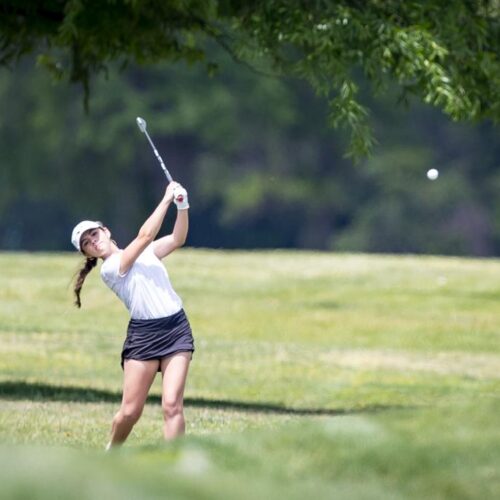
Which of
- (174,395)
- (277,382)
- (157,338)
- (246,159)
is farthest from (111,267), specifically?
(246,159)

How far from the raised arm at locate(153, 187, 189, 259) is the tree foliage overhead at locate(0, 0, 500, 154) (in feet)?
13.2

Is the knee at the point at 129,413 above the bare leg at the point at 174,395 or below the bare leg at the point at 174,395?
below

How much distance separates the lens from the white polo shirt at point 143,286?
31.8 feet

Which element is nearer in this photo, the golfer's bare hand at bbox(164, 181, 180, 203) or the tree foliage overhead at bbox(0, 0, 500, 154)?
the golfer's bare hand at bbox(164, 181, 180, 203)

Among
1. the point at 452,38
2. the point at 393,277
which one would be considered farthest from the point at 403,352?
the point at 452,38

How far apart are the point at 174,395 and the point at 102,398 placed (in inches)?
262

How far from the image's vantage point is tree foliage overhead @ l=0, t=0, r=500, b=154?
13992mm

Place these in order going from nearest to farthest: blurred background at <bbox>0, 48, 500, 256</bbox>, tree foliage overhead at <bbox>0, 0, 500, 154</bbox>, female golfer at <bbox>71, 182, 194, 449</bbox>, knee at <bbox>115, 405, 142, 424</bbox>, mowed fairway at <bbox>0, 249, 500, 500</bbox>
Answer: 1. mowed fairway at <bbox>0, 249, 500, 500</bbox>
2. female golfer at <bbox>71, 182, 194, 449</bbox>
3. knee at <bbox>115, 405, 142, 424</bbox>
4. tree foliage overhead at <bbox>0, 0, 500, 154</bbox>
5. blurred background at <bbox>0, 48, 500, 256</bbox>

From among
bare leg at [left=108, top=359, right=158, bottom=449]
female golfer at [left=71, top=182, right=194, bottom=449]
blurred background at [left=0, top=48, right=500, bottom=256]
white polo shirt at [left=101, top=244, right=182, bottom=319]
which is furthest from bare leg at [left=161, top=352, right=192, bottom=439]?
blurred background at [left=0, top=48, right=500, bottom=256]

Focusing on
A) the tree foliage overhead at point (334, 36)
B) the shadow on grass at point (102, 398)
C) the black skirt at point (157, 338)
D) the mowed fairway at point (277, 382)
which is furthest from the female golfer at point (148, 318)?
the shadow on grass at point (102, 398)

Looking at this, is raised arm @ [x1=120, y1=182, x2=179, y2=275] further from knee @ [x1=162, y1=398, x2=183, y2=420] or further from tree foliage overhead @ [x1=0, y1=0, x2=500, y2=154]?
tree foliage overhead @ [x1=0, y1=0, x2=500, y2=154]

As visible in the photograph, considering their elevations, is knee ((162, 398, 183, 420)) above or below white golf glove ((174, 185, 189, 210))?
below

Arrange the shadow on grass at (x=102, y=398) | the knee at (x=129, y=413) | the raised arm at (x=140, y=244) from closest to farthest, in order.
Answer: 1. the raised arm at (x=140, y=244)
2. the knee at (x=129, y=413)
3. the shadow on grass at (x=102, y=398)

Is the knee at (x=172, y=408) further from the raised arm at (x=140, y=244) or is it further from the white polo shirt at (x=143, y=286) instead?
the raised arm at (x=140, y=244)
